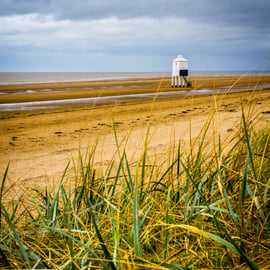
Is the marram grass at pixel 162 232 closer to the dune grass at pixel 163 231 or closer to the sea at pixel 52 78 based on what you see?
the dune grass at pixel 163 231

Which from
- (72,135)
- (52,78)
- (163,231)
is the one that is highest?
(52,78)

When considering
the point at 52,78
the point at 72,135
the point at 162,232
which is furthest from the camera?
the point at 52,78

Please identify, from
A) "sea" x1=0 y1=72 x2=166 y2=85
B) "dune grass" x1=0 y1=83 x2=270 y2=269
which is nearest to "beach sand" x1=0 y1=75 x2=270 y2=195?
"dune grass" x1=0 y1=83 x2=270 y2=269

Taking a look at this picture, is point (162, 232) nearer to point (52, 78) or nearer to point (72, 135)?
point (72, 135)

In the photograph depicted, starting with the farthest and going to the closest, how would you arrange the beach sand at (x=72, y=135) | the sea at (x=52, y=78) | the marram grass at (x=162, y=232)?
the sea at (x=52, y=78) < the beach sand at (x=72, y=135) < the marram grass at (x=162, y=232)

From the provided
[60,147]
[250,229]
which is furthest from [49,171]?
[250,229]

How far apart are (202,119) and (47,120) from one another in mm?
4930


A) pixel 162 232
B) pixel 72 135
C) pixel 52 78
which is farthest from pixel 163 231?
pixel 52 78

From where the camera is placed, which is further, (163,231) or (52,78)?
(52,78)

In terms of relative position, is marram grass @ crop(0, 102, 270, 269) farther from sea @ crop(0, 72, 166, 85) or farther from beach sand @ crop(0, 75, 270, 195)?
sea @ crop(0, 72, 166, 85)

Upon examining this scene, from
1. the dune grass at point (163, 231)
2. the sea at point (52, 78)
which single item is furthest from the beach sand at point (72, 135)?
the sea at point (52, 78)

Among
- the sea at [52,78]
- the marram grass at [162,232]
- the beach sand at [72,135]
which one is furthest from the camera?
the sea at [52,78]

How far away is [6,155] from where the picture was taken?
5141 millimetres

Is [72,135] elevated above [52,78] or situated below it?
below
